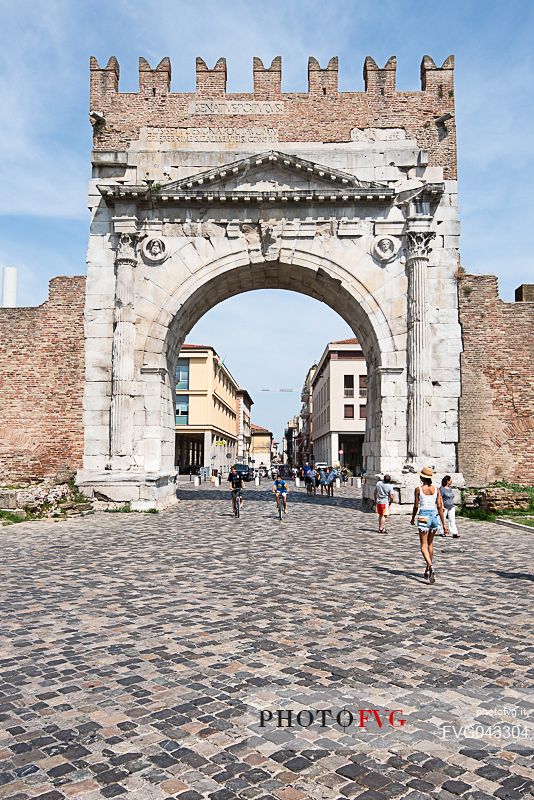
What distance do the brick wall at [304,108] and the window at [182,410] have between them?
96.9ft

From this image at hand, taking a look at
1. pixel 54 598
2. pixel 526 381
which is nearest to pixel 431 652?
pixel 54 598

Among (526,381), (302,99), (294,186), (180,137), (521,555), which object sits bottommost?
(521,555)

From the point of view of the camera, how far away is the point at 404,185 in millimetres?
18141

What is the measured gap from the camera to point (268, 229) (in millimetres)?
18047

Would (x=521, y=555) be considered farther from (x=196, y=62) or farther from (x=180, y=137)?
(x=196, y=62)

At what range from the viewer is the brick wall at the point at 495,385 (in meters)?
18.3

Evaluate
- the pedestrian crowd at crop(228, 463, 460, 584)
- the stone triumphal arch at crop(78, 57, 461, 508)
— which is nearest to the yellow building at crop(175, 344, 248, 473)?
the stone triumphal arch at crop(78, 57, 461, 508)

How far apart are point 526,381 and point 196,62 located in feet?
43.5

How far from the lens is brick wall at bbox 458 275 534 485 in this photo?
18312mm

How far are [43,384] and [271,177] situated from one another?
8835 millimetres

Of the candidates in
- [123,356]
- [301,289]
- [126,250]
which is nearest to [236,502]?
[123,356]

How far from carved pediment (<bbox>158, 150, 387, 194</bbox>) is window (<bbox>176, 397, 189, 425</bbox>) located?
98.6 ft

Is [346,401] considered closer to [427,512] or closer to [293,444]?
[427,512]

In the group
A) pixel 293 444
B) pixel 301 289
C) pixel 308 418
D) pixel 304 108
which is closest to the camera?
pixel 304 108
